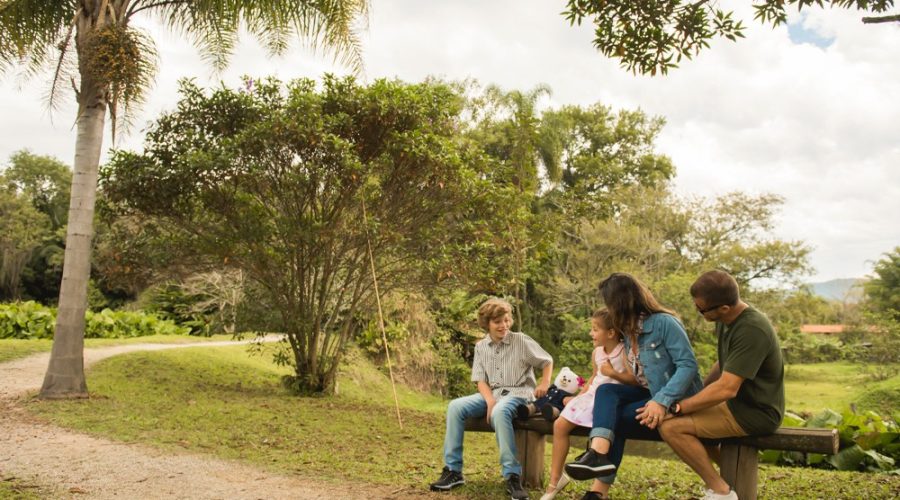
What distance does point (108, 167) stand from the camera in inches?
423

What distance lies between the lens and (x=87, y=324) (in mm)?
20203

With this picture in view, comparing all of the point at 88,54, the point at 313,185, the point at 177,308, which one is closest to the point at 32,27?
the point at 88,54

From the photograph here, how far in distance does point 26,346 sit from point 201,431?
32.4 feet

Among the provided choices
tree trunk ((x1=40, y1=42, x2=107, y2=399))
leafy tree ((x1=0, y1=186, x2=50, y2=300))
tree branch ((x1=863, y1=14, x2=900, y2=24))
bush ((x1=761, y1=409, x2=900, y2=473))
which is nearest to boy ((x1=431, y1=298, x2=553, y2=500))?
tree branch ((x1=863, y1=14, x2=900, y2=24))

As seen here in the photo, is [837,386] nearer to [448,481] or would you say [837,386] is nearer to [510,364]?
[510,364]

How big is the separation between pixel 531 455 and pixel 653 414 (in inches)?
46.7

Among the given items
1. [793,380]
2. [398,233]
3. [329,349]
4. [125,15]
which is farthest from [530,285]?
[125,15]

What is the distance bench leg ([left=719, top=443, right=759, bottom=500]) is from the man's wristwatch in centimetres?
36

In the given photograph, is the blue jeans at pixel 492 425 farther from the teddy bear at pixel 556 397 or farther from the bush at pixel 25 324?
the bush at pixel 25 324

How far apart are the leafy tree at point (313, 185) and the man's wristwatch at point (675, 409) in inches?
252

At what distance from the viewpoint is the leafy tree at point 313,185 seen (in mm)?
10055

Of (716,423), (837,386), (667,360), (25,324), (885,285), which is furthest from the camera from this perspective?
(885,285)

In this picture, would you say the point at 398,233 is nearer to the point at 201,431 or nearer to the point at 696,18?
the point at 201,431

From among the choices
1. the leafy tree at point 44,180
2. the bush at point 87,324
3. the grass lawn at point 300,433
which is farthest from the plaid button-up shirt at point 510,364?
the leafy tree at point 44,180
